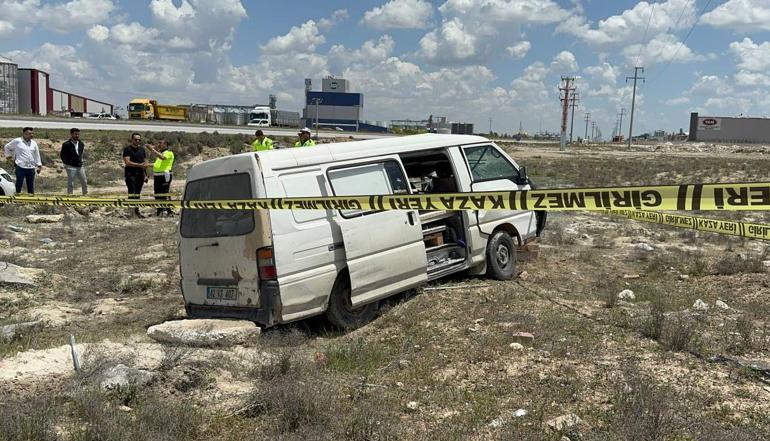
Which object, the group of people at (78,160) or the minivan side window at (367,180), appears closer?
the minivan side window at (367,180)

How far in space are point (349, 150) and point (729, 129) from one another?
394 ft

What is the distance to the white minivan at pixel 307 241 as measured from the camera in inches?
223

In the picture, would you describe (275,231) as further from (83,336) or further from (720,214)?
(720,214)

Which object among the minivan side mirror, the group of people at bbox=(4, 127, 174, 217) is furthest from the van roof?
the group of people at bbox=(4, 127, 174, 217)

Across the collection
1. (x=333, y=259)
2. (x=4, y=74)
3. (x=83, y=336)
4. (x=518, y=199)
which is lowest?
(x=83, y=336)

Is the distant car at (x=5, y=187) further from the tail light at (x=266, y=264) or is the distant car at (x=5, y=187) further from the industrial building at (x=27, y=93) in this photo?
the industrial building at (x=27, y=93)

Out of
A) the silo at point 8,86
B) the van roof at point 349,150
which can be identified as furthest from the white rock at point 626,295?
the silo at point 8,86

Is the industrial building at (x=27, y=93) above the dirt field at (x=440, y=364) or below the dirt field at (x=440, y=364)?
above

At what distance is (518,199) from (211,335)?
2823 millimetres

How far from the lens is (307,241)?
5770 mm

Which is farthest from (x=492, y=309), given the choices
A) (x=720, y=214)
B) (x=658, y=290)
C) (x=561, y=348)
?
(x=720, y=214)

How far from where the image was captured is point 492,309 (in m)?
6.58

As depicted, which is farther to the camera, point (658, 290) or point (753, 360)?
point (658, 290)

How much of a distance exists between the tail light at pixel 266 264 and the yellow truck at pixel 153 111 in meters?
67.2
